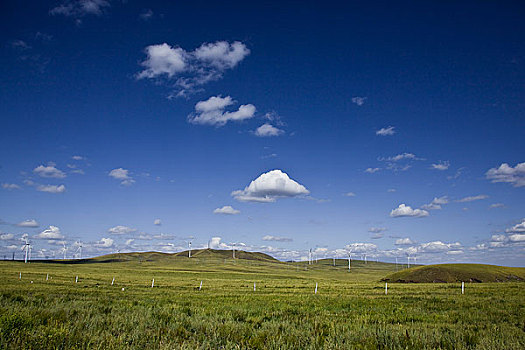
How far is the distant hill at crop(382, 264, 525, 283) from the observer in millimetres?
83000

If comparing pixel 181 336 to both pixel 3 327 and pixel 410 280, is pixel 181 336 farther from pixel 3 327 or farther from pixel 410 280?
pixel 410 280

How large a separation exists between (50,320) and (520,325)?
17986 mm

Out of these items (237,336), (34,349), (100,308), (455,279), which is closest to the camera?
(34,349)

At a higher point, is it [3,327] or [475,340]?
[3,327]

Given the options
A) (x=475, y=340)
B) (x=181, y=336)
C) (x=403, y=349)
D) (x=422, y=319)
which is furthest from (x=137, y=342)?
(x=422, y=319)

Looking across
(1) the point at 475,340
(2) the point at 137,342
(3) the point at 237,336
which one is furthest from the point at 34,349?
(1) the point at 475,340

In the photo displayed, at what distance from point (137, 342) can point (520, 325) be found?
1556cm

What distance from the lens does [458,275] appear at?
8419 centimetres

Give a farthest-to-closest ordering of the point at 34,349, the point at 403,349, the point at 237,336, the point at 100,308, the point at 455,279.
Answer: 1. the point at 455,279
2. the point at 100,308
3. the point at 237,336
4. the point at 403,349
5. the point at 34,349

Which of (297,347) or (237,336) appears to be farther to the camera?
(237,336)

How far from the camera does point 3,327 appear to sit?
8.67m

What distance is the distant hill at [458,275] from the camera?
83.0 metres

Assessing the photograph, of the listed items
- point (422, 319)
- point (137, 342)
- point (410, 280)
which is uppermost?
point (137, 342)

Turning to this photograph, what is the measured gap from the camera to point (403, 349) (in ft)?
31.3
